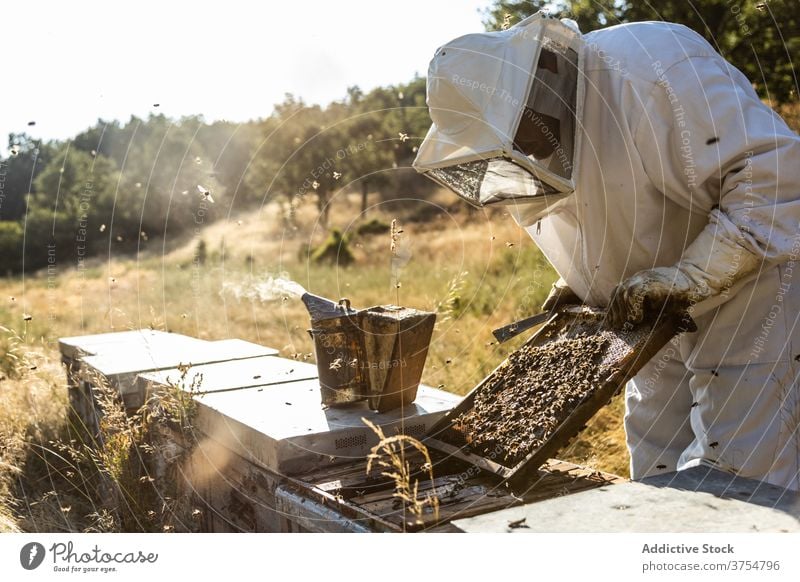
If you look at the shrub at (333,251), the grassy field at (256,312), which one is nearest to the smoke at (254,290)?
the grassy field at (256,312)

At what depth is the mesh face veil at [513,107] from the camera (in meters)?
3.01

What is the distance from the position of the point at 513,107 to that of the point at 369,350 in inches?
47.5

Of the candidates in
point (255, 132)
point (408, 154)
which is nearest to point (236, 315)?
point (255, 132)

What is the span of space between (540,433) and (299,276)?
12.8 meters

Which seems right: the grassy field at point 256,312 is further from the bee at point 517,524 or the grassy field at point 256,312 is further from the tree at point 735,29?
the tree at point 735,29

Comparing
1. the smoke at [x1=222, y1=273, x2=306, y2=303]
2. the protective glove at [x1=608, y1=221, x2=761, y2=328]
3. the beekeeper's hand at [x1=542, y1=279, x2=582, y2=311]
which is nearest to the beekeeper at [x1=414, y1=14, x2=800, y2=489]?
the protective glove at [x1=608, y1=221, x2=761, y2=328]

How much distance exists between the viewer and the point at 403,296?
395 inches

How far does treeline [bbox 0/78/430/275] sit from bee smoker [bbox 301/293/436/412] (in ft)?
35.4

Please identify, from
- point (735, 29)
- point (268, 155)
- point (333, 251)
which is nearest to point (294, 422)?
point (735, 29)

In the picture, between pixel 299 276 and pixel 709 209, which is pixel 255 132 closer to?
pixel 299 276

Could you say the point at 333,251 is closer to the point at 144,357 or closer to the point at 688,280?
the point at 144,357

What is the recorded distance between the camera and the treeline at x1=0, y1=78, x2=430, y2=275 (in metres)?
19.1

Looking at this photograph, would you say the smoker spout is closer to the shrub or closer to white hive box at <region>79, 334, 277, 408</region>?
white hive box at <region>79, 334, 277, 408</region>
